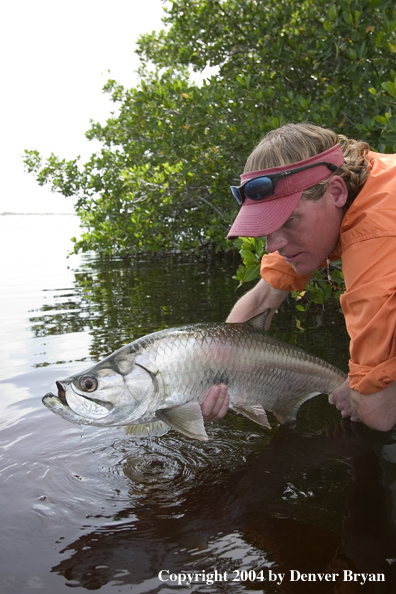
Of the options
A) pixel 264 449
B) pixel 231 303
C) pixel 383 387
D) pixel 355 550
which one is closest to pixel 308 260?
pixel 383 387

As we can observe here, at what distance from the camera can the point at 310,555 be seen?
8.55ft

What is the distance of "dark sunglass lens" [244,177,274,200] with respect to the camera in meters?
3.25

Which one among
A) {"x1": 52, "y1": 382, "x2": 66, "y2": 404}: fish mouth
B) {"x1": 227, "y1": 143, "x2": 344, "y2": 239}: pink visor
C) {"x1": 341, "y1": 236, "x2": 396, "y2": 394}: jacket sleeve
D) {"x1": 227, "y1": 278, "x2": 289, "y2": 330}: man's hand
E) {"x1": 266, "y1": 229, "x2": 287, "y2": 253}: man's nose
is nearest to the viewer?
{"x1": 341, "y1": 236, "x2": 396, "y2": 394}: jacket sleeve

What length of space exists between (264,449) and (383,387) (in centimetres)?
121

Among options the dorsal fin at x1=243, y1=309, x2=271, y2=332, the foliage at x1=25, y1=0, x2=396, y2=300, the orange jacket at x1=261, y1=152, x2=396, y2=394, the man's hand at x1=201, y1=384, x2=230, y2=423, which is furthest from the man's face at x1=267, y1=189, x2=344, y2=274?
the foliage at x1=25, y1=0, x2=396, y2=300

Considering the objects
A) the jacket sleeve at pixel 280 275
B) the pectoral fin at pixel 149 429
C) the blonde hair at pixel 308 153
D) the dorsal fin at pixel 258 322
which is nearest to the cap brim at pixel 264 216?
the blonde hair at pixel 308 153

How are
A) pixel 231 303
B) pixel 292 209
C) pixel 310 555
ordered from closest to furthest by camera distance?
pixel 310 555 → pixel 292 209 → pixel 231 303

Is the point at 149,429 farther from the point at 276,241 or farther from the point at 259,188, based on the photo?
the point at 259,188

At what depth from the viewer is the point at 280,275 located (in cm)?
435

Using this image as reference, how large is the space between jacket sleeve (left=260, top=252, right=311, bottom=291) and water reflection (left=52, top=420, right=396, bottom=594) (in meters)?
1.37

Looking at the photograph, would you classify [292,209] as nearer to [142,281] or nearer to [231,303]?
[231,303]

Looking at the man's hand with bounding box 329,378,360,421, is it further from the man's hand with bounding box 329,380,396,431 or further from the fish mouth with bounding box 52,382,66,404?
the fish mouth with bounding box 52,382,66,404

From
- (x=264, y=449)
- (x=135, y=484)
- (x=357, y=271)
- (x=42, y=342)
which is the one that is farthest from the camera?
(x=42, y=342)

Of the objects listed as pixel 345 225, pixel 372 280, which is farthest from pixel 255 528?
pixel 345 225
